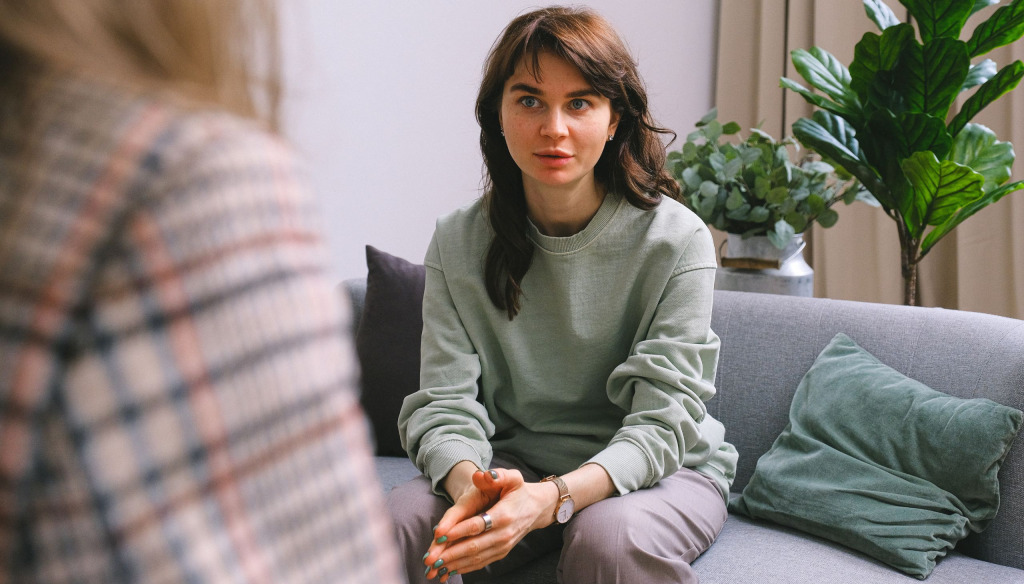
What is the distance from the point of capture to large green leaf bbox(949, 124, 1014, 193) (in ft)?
5.93

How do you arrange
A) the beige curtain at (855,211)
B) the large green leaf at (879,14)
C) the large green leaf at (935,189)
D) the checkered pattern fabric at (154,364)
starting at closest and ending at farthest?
1. the checkered pattern fabric at (154,364)
2. the large green leaf at (935,189)
3. the large green leaf at (879,14)
4. the beige curtain at (855,211)

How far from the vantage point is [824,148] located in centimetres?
190

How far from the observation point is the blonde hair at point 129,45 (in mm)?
318

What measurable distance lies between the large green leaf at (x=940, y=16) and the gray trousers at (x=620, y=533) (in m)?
1.09

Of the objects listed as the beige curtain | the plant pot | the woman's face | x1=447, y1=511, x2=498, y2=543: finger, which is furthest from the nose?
the beige curtain

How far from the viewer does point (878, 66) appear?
72.8 inches

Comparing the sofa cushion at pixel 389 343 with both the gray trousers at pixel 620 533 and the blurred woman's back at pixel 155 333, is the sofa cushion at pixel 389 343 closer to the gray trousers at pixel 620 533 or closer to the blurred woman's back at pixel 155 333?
the gray trousers at pixel 620 533

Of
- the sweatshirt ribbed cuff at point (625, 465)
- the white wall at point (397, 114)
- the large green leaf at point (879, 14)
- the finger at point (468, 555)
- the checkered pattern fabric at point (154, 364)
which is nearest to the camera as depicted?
the checkered pattern fabric at point (154, 364)

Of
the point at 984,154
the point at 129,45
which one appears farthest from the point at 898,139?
the point at 129,45

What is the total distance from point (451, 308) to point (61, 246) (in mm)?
1266

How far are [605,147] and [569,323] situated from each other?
0.34m

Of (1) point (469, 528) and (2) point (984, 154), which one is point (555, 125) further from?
(2) point (984, 154)

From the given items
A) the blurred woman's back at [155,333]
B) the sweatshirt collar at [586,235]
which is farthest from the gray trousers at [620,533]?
the blurred woman's back at [155,333]

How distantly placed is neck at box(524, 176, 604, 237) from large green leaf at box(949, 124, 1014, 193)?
2.77 feet
